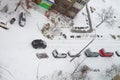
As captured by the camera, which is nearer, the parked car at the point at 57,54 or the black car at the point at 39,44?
the black car at the point at 39,44

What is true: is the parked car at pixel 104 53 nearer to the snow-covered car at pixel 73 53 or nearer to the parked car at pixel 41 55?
the snow-covered car at pixel 73 53

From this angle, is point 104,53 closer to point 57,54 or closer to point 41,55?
point 57,54

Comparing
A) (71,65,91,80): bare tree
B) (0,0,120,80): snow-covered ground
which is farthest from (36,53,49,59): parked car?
(71,65,91,80): bare tree

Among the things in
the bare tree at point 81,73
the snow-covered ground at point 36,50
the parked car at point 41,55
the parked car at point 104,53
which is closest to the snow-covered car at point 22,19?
the snow-covered ground at point 36,50

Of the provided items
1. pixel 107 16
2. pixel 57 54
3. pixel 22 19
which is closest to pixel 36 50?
pixel 57 54

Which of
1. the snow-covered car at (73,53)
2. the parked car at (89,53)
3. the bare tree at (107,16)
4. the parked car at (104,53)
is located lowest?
the snow-covered car at (73,53)

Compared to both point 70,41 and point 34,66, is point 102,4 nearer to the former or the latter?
point 70,41
